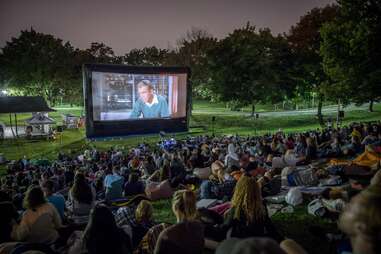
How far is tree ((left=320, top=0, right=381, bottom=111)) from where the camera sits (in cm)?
1891

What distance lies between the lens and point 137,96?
24328 millimetres

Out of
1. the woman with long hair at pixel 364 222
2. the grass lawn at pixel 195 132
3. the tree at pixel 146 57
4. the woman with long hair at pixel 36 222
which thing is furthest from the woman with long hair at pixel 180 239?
the tree at pixel 146 57

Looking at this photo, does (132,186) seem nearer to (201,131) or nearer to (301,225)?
(301,225)

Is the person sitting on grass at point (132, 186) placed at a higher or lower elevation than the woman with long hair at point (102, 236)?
lower

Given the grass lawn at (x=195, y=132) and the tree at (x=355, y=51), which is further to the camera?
the grass lawn at (x=195, y=132)

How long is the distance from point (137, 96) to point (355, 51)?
13.6 m

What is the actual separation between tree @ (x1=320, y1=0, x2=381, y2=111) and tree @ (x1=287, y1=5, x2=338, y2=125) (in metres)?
6.36

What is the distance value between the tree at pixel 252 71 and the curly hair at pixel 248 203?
82.5 feet

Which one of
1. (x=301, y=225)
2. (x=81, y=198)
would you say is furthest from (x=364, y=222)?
(x=81, y=198)

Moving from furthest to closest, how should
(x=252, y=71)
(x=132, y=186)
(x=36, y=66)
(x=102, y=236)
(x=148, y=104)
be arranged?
(x=36, y=66)
(x=252, y=71)
(x=148, y=104)
(x=132, y=186)
(x=102, y=236)

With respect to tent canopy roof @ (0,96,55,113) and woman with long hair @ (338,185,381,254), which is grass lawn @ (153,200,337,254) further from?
tent canopy roof @ (0,96,55,113)

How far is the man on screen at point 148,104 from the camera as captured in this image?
2442cm

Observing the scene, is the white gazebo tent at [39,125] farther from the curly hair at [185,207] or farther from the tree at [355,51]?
the curly hair at [185,207]

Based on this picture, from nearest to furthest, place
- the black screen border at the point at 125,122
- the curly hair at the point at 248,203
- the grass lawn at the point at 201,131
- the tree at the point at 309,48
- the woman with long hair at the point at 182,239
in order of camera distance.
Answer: the woman with long hair at the point at 182,239
the curly hair at the point at 248,203
the black screen border at the point at 125,122
the grass lawn at the point at 201,131
the tree at the point at 309,48
